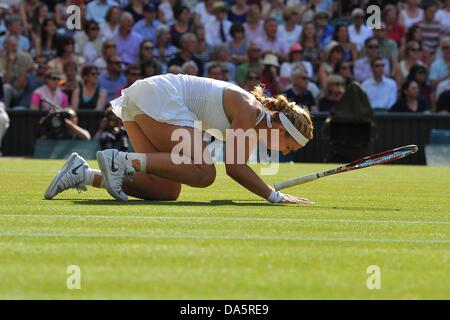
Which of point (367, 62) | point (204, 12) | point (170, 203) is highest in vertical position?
point (204, 12)

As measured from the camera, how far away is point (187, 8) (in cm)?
2406

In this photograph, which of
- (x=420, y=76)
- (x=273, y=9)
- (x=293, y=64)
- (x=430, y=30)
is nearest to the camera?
(x=420, y=76)

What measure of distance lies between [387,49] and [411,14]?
1320mm

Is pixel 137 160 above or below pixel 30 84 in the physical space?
below

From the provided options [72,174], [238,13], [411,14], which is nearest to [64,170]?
[72,174]

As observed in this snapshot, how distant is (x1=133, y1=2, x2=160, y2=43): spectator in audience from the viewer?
24234 mm

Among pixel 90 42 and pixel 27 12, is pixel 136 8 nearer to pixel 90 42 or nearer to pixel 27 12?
pixel 90 42

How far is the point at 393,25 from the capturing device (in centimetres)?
2448

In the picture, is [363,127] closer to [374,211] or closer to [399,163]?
[399,163]

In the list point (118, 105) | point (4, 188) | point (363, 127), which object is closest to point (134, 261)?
point (118, 105)

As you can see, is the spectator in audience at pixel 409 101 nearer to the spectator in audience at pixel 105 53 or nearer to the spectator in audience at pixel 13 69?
the spectator in audience at pixel 105 53

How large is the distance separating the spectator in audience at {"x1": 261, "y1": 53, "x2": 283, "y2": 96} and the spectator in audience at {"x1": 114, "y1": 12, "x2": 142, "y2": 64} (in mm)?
2752

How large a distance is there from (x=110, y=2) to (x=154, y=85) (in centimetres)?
1517

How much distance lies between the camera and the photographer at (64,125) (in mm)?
21438
